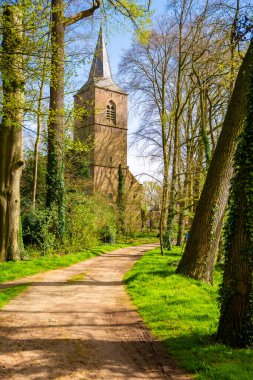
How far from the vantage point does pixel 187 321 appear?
623 centimetres

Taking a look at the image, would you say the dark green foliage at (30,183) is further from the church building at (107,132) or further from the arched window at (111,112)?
the arched window at (111,112)

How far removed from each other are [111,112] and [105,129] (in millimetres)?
2800

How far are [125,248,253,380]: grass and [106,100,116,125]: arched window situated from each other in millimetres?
32229

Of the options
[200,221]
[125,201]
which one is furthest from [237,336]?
[125,201]

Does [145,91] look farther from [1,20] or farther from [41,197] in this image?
[1,20]

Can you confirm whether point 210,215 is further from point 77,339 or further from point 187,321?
point 77,339

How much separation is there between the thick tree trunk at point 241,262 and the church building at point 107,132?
30.2 m

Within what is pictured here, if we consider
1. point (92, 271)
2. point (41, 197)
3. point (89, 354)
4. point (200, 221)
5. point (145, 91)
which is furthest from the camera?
point (145, 91)

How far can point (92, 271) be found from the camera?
11898mm

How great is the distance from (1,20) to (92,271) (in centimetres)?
794

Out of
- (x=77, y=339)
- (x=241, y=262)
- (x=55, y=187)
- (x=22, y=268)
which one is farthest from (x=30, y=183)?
(x=241, y=262)

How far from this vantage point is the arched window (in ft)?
135

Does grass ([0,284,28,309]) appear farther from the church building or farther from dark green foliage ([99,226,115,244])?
the church building

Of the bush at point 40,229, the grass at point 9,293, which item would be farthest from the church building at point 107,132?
the grass at point 9,293
